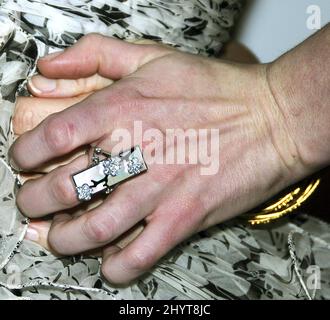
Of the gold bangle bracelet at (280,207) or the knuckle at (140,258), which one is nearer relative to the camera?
the knuckle at (140,258)

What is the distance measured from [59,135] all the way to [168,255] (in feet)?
0.73

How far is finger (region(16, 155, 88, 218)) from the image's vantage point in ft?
2.19

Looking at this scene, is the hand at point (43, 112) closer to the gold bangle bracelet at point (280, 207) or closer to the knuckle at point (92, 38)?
the knuckle at point (92, 38)

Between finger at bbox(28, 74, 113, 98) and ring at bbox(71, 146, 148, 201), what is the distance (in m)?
0.11

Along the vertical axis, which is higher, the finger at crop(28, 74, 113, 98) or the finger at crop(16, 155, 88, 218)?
the finger at crop(28, 74, 113, 98)

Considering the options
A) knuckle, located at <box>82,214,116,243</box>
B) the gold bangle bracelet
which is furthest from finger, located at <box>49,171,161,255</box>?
the gold bangle bracelet

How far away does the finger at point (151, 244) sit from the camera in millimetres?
675

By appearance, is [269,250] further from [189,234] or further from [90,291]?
[90,291]

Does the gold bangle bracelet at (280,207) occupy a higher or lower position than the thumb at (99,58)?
lower

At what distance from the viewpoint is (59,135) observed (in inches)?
26.2

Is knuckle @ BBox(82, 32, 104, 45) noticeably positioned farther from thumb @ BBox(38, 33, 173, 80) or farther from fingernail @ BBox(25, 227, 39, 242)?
fingernail @ BBox(25, 227, 39, 242)

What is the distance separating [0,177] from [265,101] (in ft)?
1.06

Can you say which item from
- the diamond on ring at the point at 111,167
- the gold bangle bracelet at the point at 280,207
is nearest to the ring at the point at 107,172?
the diamond on ring at the point at 111,167

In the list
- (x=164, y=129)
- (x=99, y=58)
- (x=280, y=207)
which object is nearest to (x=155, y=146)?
(x=164, y=129)
